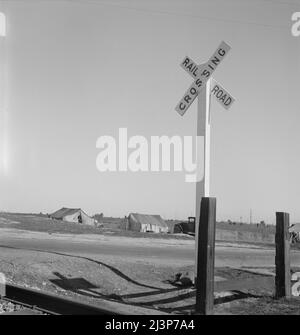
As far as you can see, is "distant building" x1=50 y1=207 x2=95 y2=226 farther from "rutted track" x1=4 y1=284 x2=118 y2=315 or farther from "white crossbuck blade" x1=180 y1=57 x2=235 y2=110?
"rutted track" x1=4 y1=284 x2=118 y2=315

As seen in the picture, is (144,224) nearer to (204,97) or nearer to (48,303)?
(204,97)

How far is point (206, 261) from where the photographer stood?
6590 millimetres

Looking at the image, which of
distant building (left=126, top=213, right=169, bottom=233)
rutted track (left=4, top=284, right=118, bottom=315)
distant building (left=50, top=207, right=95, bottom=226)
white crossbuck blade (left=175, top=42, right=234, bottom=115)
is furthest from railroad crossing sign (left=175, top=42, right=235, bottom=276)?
distant building (left=50, top=207, right=95, bottom=226)

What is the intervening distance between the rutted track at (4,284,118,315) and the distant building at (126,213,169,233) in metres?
34.1

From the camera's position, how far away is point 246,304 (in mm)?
7988

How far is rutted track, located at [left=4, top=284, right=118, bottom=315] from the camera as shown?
6.18m

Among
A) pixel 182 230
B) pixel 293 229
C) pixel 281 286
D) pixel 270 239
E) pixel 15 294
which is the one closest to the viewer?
pixel 15 294

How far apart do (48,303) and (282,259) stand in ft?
14.3

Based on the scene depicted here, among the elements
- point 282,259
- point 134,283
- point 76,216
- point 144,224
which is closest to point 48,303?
point 134,283

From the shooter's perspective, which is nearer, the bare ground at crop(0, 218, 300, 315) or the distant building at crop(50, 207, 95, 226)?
the bare ground at crop(0, 218, 300, 315)

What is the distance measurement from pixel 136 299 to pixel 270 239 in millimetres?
38116

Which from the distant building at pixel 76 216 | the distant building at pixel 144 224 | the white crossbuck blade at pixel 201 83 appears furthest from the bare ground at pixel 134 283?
the distant building at pixel 76 216

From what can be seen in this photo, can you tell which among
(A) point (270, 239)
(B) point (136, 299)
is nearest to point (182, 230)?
(A) point (270, 239)
